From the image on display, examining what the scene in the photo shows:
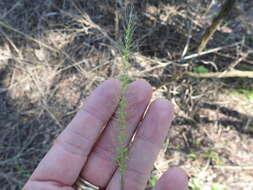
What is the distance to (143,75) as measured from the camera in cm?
320

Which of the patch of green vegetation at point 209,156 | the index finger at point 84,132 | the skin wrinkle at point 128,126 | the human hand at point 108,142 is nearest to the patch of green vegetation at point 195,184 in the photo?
the patch of green vegetation at point 209,156

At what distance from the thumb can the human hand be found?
0.21 metres

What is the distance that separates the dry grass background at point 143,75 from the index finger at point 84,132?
0.89 meters

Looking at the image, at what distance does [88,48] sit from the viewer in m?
3.46

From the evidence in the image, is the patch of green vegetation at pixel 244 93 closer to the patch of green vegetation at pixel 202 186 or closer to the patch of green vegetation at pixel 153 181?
the patch of green vegetation at pixel 202 186

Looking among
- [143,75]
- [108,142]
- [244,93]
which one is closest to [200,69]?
[244,93]

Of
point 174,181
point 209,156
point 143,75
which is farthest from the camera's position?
point 143,75

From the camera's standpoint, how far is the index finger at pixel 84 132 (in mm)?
2006

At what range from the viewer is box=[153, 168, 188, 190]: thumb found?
1.80 metres

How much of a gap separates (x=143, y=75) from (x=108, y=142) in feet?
4.13

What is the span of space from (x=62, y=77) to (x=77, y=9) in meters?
0.92

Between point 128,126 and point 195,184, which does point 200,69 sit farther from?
point 128,126

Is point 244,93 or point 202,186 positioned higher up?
point 244,93

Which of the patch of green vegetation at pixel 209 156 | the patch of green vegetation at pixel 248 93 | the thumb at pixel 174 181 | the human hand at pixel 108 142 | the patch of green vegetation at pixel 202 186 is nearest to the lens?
the thumb at pixel 174 181
